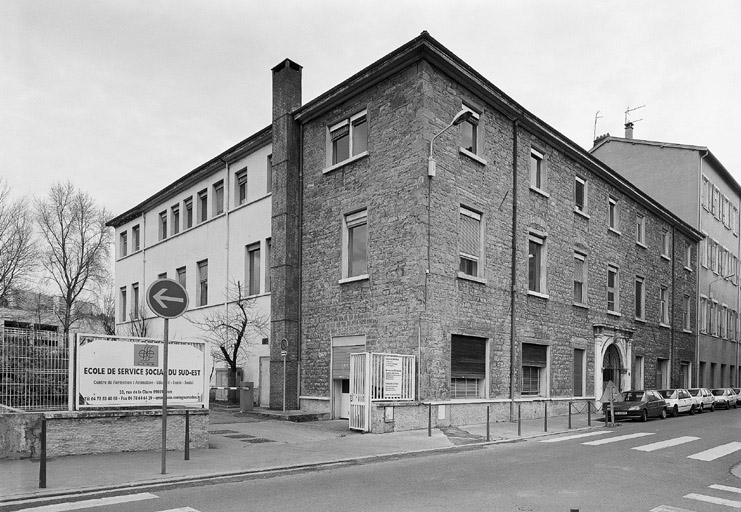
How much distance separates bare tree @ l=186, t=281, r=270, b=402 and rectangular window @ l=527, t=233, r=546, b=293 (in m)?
9.48

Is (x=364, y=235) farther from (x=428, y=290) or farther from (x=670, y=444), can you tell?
(x=670, y=444)

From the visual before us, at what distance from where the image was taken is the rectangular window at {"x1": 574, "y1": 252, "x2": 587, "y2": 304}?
25719mm

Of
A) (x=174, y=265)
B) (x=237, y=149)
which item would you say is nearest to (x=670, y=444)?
(x=237, y=149)

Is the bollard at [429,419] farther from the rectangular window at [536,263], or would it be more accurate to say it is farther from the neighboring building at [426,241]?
the rectangular window at [536,263]

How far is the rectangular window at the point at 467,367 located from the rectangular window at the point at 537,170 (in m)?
6.76

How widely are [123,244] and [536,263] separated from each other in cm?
2530

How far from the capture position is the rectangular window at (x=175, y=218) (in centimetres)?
3186

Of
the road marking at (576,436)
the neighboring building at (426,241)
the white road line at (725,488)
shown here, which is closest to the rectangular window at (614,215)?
the neighboring building at (426,241)

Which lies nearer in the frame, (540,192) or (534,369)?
(534,369)

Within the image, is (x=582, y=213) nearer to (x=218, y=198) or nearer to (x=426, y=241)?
(x=426, y=241)

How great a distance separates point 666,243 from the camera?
116 feet

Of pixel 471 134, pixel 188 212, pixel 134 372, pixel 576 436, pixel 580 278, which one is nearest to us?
pixel 134 372

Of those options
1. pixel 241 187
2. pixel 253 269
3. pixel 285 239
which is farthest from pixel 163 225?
pixel 285 239

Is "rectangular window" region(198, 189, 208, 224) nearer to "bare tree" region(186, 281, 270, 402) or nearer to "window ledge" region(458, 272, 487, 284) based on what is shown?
"bare tree" region(186, 281, 270, 402)
